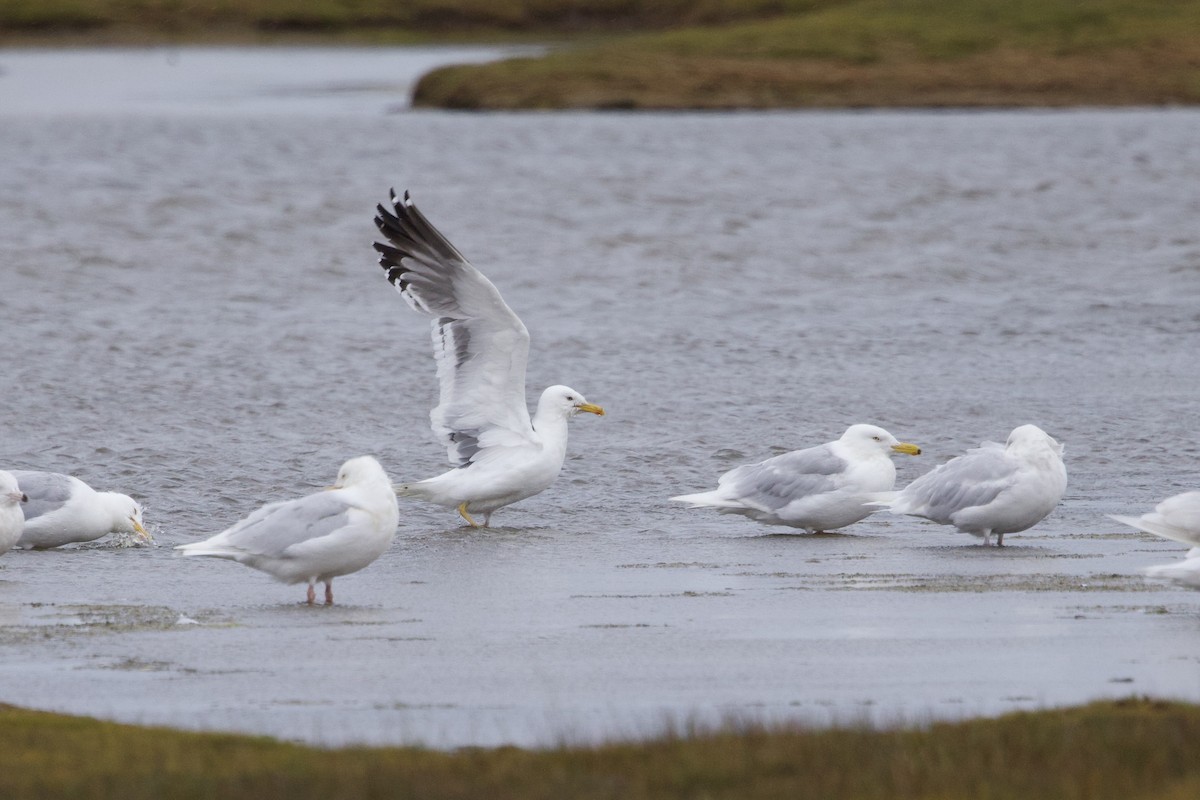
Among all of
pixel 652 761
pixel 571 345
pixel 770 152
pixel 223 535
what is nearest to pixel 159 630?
pixel 223 535

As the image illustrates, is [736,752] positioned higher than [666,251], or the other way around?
[666,251]

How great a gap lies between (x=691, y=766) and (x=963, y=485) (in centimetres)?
587

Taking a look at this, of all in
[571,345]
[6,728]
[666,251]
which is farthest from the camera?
[666,251]

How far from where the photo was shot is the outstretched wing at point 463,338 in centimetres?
1368

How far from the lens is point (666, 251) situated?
101 ft

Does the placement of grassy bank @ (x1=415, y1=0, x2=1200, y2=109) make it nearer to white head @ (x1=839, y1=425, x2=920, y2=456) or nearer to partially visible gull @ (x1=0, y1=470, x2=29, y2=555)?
white head @ (x1=839, y1=425, x2=920, y2=456)

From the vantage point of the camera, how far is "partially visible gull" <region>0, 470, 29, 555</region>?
35.8 feet

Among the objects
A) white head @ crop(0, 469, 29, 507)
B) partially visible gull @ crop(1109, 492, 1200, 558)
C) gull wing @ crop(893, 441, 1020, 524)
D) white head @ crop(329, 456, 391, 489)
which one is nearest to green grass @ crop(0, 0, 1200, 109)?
gull wing @ crop(893, 441, 1020, 524)

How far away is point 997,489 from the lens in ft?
37.9

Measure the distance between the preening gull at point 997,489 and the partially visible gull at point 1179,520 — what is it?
1.51 metres

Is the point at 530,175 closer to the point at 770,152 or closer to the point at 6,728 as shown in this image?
the point at 770,152

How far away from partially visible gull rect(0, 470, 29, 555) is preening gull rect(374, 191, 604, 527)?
298 cm

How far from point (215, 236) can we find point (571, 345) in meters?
11.8

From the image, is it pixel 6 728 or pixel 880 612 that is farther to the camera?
pixel 880 612
